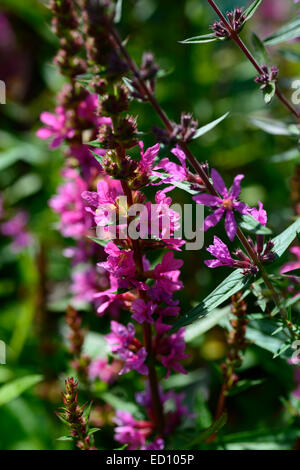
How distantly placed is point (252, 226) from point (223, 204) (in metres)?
0.08

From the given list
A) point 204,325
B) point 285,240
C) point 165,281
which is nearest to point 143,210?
point 165,281

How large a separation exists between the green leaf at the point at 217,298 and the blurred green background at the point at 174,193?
58 cm

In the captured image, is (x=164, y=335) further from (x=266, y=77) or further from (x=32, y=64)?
(x=32, y=64)

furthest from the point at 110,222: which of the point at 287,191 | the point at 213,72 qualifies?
the point at 213,72

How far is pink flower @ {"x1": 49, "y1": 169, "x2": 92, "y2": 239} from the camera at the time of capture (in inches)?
60.4

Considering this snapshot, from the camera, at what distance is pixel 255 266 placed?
942 mm

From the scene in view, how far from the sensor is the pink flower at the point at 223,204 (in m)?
0.85

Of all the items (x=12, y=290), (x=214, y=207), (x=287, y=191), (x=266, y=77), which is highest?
(x=287, y=191)

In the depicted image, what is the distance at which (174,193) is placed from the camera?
213 cm

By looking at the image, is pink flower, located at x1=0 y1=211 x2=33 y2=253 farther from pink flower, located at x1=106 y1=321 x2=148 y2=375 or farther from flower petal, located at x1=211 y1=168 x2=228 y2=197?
flower petal, located at x1=211 y1=168 x2=228 y2=197

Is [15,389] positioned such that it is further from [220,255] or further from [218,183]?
[218,183]

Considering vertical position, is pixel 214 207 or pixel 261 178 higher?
pixel 261 178

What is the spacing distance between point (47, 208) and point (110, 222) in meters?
→ 1.49

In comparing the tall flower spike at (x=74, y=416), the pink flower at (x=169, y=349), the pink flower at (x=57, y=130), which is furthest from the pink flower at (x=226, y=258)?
the pink flower at (x=57, y=130)
